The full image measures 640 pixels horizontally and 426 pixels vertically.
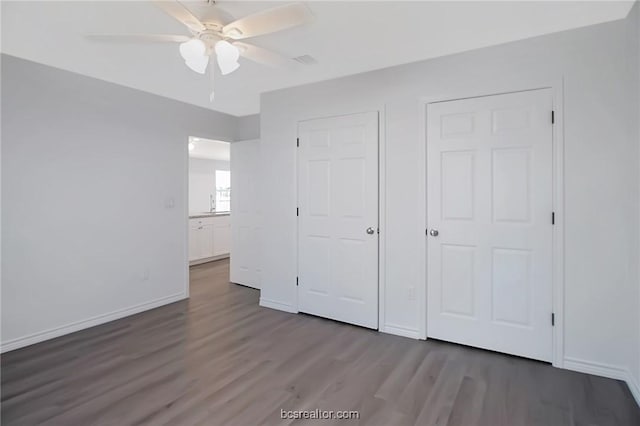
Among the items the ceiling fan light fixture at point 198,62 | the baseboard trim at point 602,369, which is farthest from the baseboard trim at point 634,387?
the ceiling fan light fixture at point 198,62

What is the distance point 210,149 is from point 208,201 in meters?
1.48

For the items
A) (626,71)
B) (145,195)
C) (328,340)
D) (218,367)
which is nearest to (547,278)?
(626,71)

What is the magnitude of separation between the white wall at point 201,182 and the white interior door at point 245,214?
285 cm

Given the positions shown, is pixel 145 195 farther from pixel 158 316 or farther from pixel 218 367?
pixel 218 367

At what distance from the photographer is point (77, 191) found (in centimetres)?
336

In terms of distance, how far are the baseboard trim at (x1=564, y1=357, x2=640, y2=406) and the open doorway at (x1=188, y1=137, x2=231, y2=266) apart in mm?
5577

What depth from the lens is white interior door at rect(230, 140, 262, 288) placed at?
4891 mm

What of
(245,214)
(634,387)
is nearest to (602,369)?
(634,387)

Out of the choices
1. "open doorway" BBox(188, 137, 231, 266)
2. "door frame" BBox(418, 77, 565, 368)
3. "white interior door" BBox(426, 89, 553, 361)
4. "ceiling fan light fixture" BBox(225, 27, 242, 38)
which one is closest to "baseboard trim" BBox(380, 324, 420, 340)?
"white interior door" BBox(426, 89, 553, 361)

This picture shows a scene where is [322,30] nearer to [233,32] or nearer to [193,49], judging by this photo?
[233,32]

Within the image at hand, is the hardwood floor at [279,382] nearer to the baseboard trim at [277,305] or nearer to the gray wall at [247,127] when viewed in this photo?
the baseboard trim at [277,305]

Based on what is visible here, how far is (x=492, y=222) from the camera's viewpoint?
281cm

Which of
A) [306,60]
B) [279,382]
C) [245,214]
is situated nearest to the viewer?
[279,382]

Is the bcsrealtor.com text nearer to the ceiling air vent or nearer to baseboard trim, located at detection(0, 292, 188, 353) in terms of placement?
baseboard trim, located at detection(0, 292, 188, 353)
